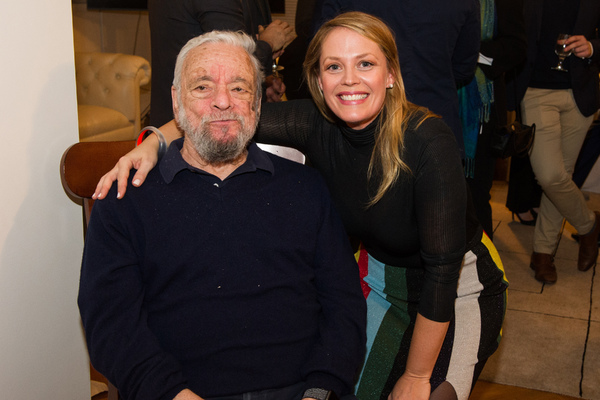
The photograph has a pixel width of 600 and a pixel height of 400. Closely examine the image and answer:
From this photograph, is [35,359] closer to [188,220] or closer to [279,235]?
[188,220]

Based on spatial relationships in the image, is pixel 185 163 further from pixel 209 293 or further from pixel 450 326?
pixel 450 326

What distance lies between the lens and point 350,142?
157cm

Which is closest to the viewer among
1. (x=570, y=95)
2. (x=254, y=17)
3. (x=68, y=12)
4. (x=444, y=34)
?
(x=68, y=12)

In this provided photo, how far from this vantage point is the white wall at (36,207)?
5.06ft

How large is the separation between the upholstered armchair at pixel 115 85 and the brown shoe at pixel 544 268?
331 centimetres

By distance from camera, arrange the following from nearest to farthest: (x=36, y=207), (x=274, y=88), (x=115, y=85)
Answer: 1. (x=36, y=207)
2. (x=274, y=88)
3. (x=115, y=85)

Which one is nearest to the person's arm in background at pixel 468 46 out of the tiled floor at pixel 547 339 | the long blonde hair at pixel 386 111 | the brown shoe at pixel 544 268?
the long blonde hair at pixel 386 111

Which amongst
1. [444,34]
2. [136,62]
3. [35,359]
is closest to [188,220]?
[35,359]

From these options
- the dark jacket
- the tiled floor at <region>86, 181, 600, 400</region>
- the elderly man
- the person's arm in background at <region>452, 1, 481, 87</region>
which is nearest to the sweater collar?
the elderly man

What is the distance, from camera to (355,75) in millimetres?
1492

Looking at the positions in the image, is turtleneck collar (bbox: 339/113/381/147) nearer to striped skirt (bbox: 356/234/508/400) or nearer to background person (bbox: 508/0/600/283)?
striped skirt (bbox: 356/234/508/400)

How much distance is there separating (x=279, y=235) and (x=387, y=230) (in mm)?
304

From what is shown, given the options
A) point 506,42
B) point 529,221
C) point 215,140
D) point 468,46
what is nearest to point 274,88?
point 468,46

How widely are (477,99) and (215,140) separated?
1.47 meters
